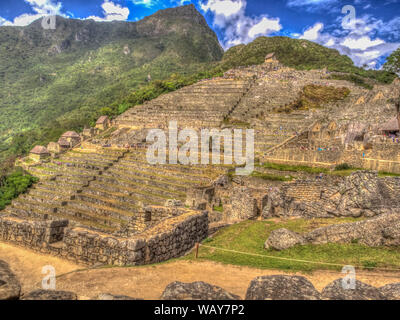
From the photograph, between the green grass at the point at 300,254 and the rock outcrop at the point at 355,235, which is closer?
the green grass at the point at 300,254

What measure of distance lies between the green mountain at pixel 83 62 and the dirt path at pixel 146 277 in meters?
39.0

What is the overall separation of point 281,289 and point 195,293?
968 millimetres

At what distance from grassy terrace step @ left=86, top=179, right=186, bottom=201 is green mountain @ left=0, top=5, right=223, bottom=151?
81.9 ft

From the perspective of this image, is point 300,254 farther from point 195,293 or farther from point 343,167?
point 343,167

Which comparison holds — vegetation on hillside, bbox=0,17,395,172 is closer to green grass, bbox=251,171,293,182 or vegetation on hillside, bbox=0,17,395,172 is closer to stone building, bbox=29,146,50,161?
stone building, bbox=29,146,50,161

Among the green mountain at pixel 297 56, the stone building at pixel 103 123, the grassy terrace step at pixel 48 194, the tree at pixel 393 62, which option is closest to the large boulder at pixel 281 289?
the grassy terrace step at pixel 48 194

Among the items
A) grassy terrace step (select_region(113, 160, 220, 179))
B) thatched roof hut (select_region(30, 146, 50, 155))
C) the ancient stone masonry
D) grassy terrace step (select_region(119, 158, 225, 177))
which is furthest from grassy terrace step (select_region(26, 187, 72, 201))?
the ancient stone masonry

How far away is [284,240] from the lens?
6922 millimetres

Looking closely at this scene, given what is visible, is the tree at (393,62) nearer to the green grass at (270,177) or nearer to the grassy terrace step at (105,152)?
the green grass at (270,177)

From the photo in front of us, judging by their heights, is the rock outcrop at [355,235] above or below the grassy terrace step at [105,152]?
below

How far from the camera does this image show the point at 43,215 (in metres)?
18.9

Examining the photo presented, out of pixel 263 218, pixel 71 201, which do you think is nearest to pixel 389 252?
pixel 263 218

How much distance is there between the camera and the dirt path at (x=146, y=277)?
14.6ft

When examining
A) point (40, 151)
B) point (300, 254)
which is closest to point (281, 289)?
point (300, 254)
